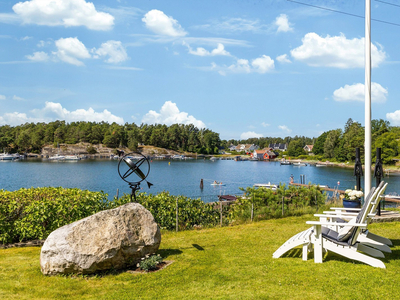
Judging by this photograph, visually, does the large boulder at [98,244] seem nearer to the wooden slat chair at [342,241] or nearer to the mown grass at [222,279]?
the mown grass at [222,279]

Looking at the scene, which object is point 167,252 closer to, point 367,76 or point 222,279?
point 222,279

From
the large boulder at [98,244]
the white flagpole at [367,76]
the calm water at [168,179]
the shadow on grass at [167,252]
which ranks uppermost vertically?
the white flagpole at [367,76]

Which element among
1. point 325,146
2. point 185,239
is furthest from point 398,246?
point 325,146

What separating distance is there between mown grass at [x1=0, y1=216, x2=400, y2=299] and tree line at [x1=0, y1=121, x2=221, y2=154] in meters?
134

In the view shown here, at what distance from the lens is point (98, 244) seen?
5.84m

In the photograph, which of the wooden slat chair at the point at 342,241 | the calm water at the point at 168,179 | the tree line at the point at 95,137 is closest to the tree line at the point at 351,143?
the calm water at the point at 168,179

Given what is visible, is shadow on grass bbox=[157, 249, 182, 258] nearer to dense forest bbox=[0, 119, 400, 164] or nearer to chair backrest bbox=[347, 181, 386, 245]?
chair backrest bbox=[347, 181, 386, 245]

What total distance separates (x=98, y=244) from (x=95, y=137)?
143 meters

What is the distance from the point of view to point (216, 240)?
844cm

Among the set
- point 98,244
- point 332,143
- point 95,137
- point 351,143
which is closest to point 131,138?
point 95,137

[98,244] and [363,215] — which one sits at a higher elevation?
[363,215]

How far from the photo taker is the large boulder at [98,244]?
5.73m

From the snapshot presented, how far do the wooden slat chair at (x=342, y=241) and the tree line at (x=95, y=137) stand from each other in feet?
445

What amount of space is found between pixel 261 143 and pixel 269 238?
19088 cm
